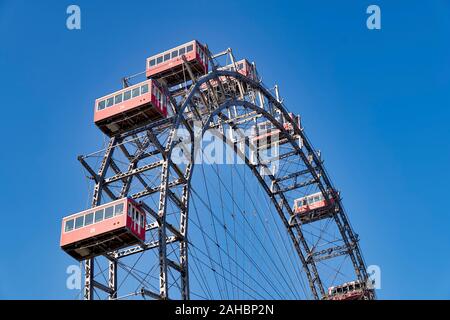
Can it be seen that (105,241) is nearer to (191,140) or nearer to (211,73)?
(191,140)

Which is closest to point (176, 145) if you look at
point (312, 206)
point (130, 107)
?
point (130, 107)

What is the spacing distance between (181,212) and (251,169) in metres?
28.0

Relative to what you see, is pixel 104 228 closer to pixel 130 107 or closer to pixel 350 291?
pixel 130 107

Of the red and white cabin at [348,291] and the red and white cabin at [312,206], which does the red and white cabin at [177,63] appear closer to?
the red and white cabin at [312,206]

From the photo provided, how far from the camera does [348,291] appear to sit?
3533 inches

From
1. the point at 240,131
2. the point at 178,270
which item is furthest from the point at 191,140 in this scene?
the point at 240,131

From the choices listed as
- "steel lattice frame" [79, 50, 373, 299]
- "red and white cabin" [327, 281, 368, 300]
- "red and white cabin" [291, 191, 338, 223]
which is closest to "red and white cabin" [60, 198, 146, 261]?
"steel lattice frame" [79, 50, 373, 299]

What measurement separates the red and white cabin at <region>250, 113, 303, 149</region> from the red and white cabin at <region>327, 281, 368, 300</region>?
20032 mm

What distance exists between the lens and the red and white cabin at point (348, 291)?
88.7m

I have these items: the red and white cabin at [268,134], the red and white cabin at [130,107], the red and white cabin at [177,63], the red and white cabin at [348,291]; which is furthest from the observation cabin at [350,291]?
the red and white cabin at [130,107]

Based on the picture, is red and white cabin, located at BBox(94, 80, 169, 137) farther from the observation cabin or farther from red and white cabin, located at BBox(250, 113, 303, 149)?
the observation cabin

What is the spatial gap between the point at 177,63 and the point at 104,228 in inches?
711
